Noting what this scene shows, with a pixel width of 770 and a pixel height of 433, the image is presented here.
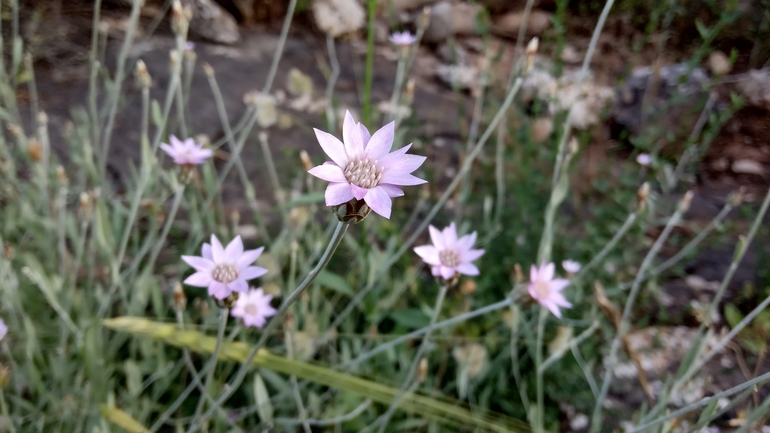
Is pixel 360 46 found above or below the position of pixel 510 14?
below

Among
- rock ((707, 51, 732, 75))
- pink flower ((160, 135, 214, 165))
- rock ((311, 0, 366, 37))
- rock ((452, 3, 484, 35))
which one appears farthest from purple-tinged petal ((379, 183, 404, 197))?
rock ((452, 3, 484, 35))

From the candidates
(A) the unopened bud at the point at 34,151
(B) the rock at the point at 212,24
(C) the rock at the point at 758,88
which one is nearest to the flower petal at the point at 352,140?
(A) the unopened bud at the point at 34,151

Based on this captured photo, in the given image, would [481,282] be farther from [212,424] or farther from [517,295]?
[212,424]

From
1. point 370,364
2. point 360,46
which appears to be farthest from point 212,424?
point 360,46

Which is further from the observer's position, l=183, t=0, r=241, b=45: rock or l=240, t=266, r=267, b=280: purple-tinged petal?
l=183, t=0, r=241, b=45: rock

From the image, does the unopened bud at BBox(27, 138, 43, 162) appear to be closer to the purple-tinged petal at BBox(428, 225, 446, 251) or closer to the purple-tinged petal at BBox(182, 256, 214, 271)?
the purple-tinged petal at BBox(182, 256, 214, 271)

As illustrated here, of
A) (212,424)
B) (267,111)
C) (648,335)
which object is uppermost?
(267,111)
